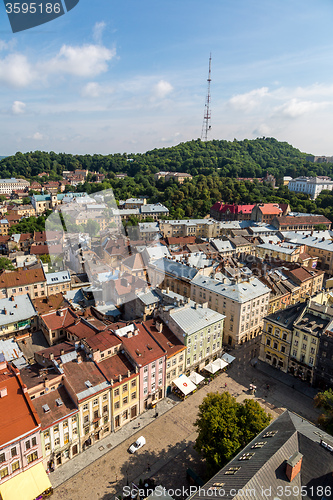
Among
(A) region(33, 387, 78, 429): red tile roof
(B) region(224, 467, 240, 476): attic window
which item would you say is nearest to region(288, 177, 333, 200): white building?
(A) region(33, 387, 78, 429): red tile roof

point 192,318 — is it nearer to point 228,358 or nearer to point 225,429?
point 228,358

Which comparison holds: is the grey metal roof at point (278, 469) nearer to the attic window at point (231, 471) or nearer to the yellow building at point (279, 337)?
the attic window at point (231, 471)

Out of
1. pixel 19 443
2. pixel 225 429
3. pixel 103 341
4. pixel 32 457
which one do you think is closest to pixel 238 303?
pixel 103 341

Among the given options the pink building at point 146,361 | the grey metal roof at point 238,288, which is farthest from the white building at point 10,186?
the pink building at point 146,361

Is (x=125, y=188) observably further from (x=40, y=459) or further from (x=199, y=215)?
(x=40, y=459)

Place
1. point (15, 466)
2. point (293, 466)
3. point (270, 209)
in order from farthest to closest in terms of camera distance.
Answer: point (270, 209) < point (15, 466) < point (293, 466)
